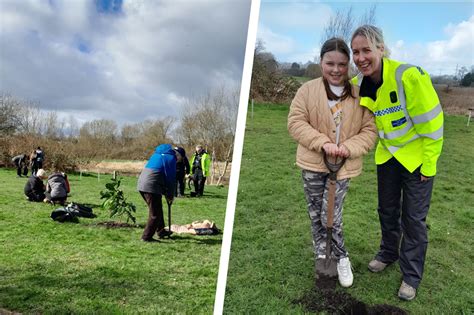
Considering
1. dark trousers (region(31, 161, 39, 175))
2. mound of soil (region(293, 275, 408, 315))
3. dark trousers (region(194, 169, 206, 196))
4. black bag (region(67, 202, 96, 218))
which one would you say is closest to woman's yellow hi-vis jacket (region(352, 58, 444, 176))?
mound of soil (region(293, 275, 408, 315))

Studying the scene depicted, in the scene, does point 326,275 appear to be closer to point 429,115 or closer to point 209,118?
point 429,115

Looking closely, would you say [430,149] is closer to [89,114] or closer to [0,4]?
[89,114]

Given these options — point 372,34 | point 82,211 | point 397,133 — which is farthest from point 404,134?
point 82,211

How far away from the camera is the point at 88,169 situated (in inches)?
70.4

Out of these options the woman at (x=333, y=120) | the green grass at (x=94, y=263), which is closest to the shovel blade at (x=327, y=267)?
the woman at (x=333, y=120)

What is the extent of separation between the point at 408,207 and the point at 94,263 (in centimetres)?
137

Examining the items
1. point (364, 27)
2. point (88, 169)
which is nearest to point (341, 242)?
point (364, 27)

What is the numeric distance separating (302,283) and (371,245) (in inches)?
16.9

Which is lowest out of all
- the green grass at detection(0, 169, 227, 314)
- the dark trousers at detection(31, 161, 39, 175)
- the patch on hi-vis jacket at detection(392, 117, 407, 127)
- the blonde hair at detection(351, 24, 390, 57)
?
the green grass at detection(0, 169, 227, 314)

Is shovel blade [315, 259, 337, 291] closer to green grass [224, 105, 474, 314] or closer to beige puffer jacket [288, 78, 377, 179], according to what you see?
green grass [224, 105, 474, 314]

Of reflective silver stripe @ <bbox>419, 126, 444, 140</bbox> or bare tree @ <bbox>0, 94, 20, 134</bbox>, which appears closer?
reflective silver stripe @ <bbox>419, 126, 444, 140</bbox>

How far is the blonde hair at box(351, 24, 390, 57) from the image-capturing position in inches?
48.5

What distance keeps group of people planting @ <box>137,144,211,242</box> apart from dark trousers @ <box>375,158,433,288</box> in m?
0.80

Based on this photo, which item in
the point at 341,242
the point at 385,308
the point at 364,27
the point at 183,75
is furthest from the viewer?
the point at 183,75
